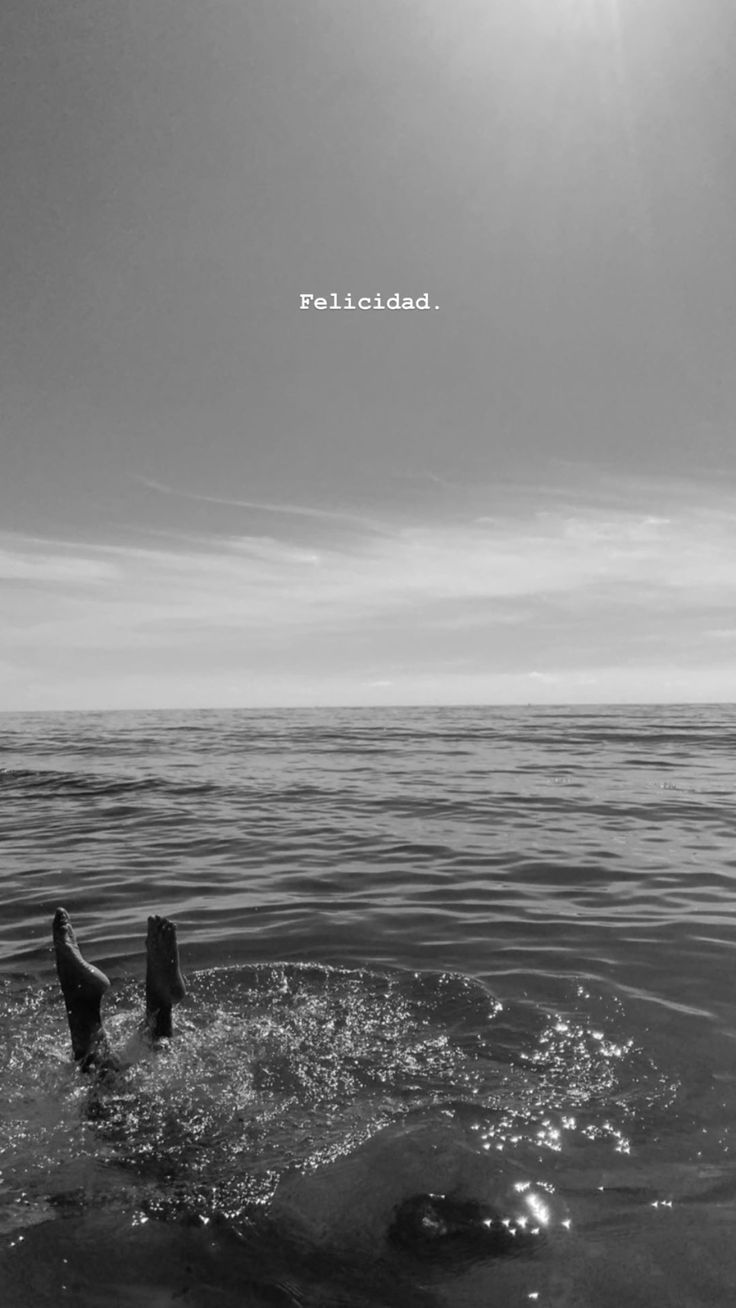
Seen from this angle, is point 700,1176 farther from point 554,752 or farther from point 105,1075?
point 554,752

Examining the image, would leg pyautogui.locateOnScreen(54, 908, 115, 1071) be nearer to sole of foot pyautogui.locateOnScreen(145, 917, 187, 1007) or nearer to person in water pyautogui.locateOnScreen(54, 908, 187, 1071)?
person in water pyautogui.locateOnScreen(54, 908, 187, 1071)

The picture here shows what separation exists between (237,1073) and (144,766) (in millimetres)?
21773

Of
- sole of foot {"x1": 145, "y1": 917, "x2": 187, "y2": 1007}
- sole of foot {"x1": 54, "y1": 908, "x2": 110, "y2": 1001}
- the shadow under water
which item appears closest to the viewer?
the shadow under water

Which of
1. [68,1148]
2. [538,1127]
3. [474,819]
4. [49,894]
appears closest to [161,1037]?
[68,1148]

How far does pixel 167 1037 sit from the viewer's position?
5.77m

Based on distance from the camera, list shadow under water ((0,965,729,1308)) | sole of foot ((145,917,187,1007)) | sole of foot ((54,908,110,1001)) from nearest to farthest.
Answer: shadow under water ((0,965,729,1308)) → sole of foot ((54,908,110,1001)) → sole of foot ((145,917,187,1007))

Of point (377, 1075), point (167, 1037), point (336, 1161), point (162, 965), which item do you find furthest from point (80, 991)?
point (377, 1075)

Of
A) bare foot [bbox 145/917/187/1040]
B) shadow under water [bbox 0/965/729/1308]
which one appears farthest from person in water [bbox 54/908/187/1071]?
shadow under water [bbox 0/965/729/1308]

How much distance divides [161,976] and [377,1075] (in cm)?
167

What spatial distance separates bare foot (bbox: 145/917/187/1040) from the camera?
5.43m

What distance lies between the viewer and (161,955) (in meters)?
5.48

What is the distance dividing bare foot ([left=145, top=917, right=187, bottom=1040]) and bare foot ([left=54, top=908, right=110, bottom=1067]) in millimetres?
397

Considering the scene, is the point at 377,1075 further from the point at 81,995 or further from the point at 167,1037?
the point at 81,995

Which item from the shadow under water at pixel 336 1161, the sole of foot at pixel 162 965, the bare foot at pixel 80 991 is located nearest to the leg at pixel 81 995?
the bare foot at pixel 80 991
